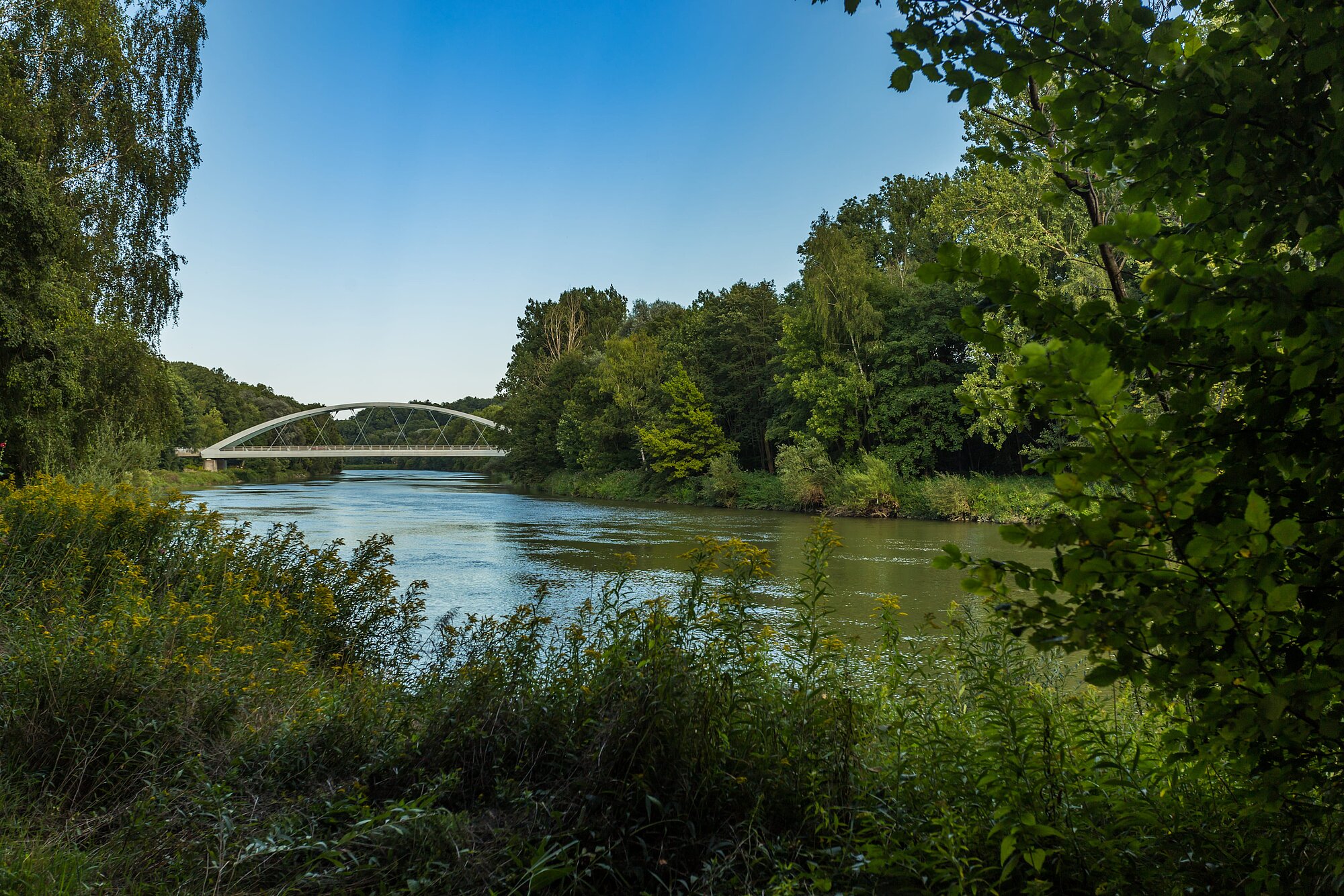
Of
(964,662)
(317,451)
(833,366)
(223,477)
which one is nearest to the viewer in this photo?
(964,662)

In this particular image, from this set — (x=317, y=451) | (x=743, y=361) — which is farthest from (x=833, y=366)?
(x=317, y=451)

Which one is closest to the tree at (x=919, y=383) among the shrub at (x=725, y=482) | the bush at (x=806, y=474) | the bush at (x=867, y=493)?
the bush at (x=867, y=493)

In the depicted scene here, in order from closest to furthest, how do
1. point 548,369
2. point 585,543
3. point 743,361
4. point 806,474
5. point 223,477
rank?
1. point 585,543
2. point 806,474
3. point 743,361
4. point 223,477
5. point 548,369

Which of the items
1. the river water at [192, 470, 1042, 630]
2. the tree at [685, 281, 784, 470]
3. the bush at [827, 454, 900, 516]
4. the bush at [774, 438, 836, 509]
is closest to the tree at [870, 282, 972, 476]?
the bush at [827, 454, 900, 516]

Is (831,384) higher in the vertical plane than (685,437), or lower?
higher

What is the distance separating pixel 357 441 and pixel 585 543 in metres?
89.3

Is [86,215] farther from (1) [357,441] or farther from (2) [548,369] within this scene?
(1) [357,441]

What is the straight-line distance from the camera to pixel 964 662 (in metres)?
3.04

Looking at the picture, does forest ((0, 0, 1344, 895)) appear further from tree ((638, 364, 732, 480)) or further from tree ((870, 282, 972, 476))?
tree ((638, 364, 732, 480))

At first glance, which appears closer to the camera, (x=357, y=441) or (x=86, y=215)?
(x=86, y=215)

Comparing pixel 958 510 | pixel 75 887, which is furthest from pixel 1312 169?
pixel 958 510

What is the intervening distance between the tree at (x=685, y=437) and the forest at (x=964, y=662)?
28.2 m

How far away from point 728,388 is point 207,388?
56923 millimetres

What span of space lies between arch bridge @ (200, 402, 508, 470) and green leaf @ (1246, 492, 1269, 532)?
5426 cm
